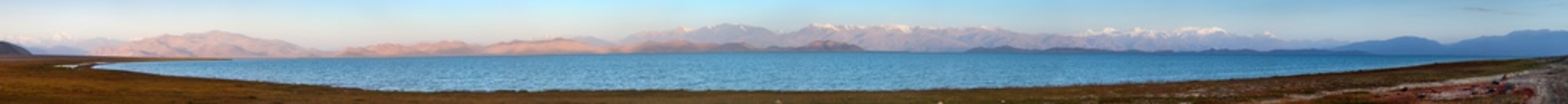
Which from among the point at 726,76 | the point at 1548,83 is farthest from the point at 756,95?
the point at 726,76

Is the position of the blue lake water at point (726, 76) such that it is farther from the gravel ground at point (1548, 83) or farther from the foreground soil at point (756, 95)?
the gravel ground at point (1548, 83)

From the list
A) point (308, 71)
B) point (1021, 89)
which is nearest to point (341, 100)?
point (1021, 89)

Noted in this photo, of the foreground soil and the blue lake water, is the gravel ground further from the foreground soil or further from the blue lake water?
the blue lake water

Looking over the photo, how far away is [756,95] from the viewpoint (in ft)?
151

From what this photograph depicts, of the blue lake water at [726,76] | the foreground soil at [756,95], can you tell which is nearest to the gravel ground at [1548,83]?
the foreground soil at [756,95]

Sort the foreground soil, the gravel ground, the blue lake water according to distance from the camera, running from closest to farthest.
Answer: the gravel ground
the foreground soil
the blue lake water

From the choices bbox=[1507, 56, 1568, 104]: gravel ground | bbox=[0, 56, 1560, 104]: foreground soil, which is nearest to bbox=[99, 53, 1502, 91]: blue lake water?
bbox=[0, 56, 1560, 104]: foreground soil

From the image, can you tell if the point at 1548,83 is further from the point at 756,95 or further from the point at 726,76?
the point at 726,76

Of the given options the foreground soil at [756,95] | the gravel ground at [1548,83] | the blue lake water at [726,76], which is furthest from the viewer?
the blue lake water at [726,76]

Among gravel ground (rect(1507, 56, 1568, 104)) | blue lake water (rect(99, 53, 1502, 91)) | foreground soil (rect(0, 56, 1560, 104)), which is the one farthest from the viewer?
blue lake water (rect(99, 53, 1502, 91))

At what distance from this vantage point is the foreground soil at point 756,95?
39.6m

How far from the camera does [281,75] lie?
106 metres

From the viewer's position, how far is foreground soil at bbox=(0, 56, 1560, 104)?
39625 mm

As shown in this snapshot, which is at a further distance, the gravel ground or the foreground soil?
the foreground soil
